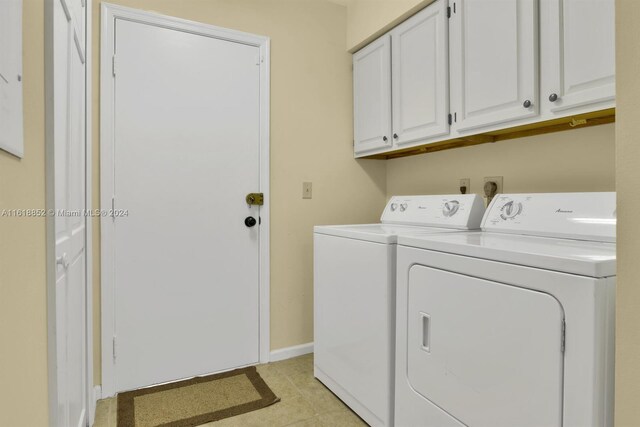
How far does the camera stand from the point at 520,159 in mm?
1840

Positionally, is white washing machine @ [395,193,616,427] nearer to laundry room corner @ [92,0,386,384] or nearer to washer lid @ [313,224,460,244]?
washer lid @ [313,224,460,244]

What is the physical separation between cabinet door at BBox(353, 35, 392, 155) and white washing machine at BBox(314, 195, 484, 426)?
0.49 metres

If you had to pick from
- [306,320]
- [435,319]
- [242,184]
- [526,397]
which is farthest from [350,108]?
[526,397]

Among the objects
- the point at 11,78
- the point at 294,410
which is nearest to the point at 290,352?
the point at 294,410

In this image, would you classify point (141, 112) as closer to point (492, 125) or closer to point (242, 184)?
point (242, 184)

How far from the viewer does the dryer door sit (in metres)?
0.98

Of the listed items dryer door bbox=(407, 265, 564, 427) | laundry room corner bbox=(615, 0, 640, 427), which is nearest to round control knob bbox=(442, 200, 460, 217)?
dryer door bbox=(407, 265, 564, 427)

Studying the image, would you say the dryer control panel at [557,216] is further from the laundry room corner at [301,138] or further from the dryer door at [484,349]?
the laundry room corner at [301,138]

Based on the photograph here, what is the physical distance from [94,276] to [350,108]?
191cm

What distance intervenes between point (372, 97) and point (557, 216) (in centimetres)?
140

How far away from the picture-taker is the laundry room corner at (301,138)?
2.36 m

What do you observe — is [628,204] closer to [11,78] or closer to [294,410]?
[11,78]

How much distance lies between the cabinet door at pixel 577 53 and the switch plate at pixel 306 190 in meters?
1.44

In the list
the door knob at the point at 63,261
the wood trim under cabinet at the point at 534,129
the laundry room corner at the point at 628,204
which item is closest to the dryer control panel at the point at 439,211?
the wood trim under cabinet at the point at 534,129
